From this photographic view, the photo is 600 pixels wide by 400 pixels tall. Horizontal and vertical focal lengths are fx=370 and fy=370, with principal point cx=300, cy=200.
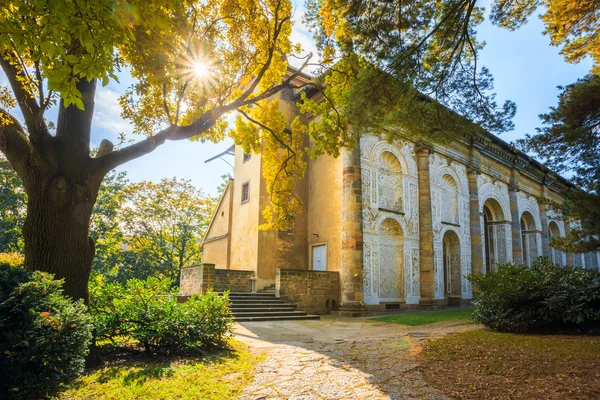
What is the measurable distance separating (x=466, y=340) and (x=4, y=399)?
6899 millimetres

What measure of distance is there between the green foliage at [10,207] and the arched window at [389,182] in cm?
1969

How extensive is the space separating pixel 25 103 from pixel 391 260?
14640 millimetres

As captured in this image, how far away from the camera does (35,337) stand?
3578 millimetres

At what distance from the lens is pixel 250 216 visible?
18.0 metres

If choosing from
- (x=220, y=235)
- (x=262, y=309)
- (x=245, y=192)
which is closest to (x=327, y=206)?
(x=245, y=192)

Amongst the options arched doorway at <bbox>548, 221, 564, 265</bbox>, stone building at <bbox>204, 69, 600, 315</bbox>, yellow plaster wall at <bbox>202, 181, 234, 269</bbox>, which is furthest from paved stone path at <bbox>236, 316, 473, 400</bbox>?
arched doorway at <bbox>548, 221, 564, 265</bbox>

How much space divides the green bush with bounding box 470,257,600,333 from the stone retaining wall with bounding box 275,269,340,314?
21.9ft

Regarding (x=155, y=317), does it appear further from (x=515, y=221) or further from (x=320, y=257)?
(x=515, y=221)

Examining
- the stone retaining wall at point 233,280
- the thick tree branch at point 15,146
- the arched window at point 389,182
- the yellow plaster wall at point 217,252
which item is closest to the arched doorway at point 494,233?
the arched window at point 389,182

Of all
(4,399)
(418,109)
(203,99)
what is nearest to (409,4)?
(418,109)

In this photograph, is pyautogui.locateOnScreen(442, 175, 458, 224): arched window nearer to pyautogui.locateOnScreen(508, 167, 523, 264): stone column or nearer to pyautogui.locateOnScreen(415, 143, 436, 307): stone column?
pyautogui.locateOnScreen(415, 143, 436, 307): stone column

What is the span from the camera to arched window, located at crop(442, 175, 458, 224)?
1967cm

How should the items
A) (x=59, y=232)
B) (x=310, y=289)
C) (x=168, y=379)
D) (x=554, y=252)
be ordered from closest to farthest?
(x=168, y=379) < (x=59, y=232) < (x=310, y=289) < (x=554, y=252)

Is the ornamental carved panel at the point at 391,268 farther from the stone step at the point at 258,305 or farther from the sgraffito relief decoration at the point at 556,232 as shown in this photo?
the sgraffito relief decoration at the point at 556,232
